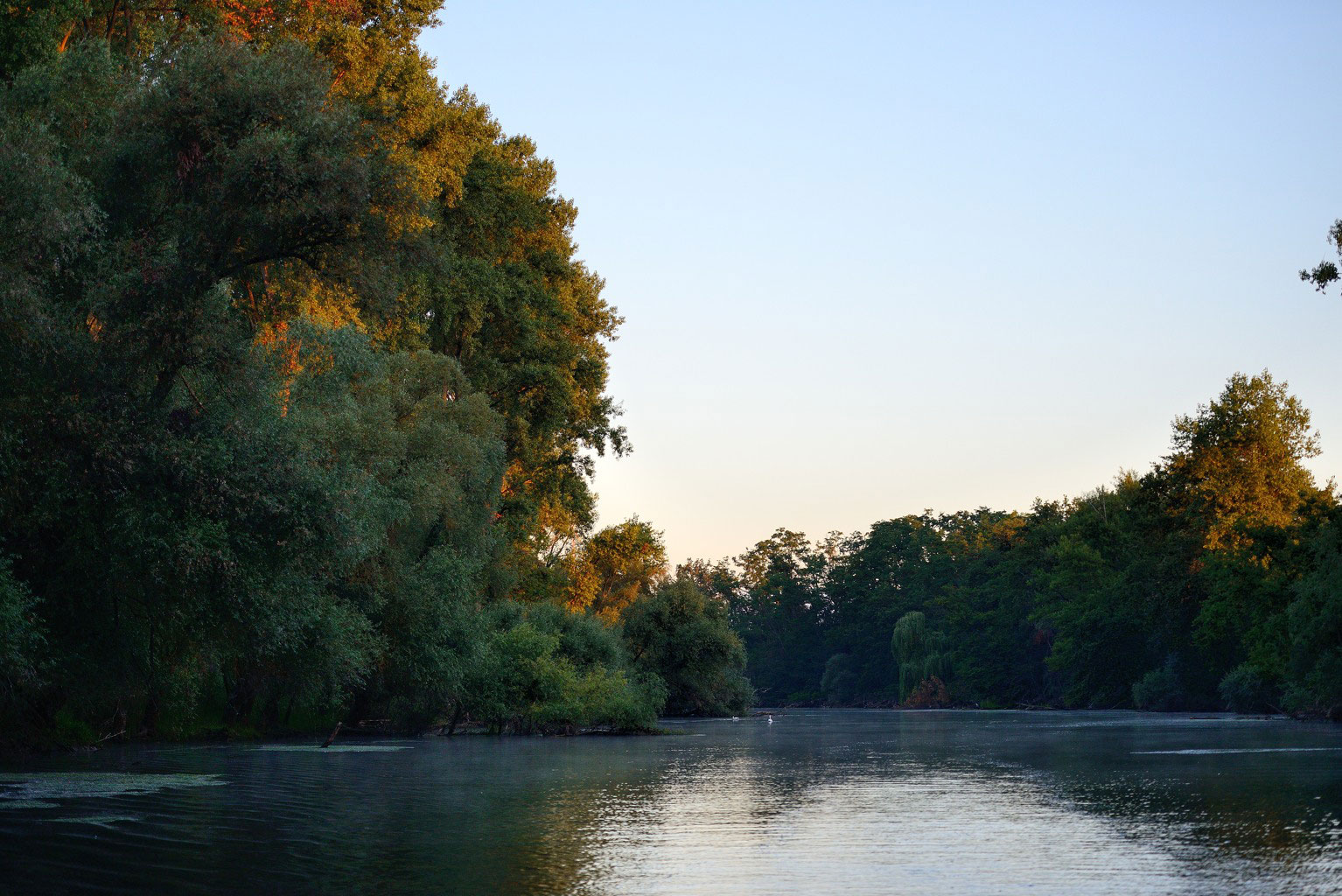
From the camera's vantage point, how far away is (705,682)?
3223 inches

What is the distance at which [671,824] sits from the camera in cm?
1916

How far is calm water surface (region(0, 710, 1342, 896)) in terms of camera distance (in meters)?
13.4

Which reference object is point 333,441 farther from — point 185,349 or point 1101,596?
point 1101,596

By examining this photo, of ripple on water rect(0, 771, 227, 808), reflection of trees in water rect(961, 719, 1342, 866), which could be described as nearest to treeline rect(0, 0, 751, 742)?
ripple on water rect(0, 771, 227, 808)

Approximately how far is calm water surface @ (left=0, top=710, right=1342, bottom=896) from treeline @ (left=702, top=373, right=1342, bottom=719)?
3380 centimetres

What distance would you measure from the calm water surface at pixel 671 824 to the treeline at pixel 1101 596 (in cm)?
3380

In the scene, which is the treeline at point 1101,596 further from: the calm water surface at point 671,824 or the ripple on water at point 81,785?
the ripple on water at point 81,785

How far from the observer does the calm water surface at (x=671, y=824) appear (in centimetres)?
1339

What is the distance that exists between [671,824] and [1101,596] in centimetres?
9171

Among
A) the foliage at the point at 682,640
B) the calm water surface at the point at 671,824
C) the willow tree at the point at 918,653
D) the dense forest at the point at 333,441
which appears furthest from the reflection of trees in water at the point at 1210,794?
the willow tree at the point at 918,653

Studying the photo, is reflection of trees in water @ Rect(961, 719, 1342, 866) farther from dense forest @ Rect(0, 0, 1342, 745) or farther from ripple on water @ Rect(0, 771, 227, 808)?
ripple on water @ Rect(0, 771, 227, 808)

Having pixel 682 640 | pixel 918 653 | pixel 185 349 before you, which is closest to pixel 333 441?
pixel 185 349

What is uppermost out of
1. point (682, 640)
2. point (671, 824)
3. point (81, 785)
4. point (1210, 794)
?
point (682, 640)

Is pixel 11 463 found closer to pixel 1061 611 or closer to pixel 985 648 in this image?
pixel 1061 611
